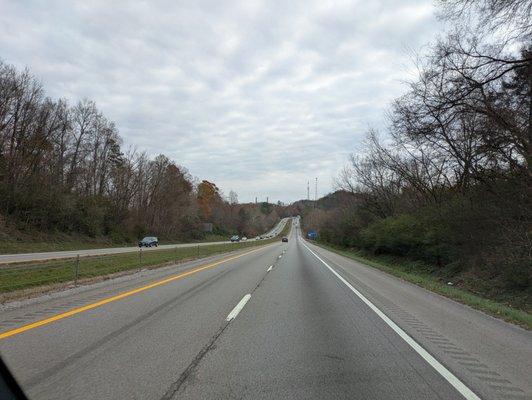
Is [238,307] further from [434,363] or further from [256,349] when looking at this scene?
[434,363]

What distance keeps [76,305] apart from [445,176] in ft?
111

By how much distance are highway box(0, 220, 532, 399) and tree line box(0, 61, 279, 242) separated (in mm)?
38778

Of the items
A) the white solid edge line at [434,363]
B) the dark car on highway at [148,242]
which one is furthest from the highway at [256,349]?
the dark car on highway at [148,242]

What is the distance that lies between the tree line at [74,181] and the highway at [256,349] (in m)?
38.8

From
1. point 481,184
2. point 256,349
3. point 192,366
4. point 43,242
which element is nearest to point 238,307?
point 256,349

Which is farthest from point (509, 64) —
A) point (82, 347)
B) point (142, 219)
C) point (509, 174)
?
point (142, 219)

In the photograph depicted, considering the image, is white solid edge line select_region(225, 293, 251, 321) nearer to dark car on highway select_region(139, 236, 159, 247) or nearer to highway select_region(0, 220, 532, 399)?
highway select_region(0, 220, 532, 399)

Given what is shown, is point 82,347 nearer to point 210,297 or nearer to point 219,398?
point 219,398

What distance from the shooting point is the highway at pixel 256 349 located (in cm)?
536

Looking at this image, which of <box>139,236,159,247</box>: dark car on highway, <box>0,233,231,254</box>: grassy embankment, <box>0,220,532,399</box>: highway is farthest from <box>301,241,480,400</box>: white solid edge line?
<box>139,236,159,247</box>: dark car on highway

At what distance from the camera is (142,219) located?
82.4 meters

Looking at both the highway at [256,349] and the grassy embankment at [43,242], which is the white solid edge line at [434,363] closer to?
the highway at [256,349]

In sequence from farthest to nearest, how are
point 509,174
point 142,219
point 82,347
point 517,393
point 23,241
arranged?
point 142,219
point 23,241
point 509,174
point 82,347
point 517,393

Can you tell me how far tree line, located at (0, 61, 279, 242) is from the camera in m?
47.8
